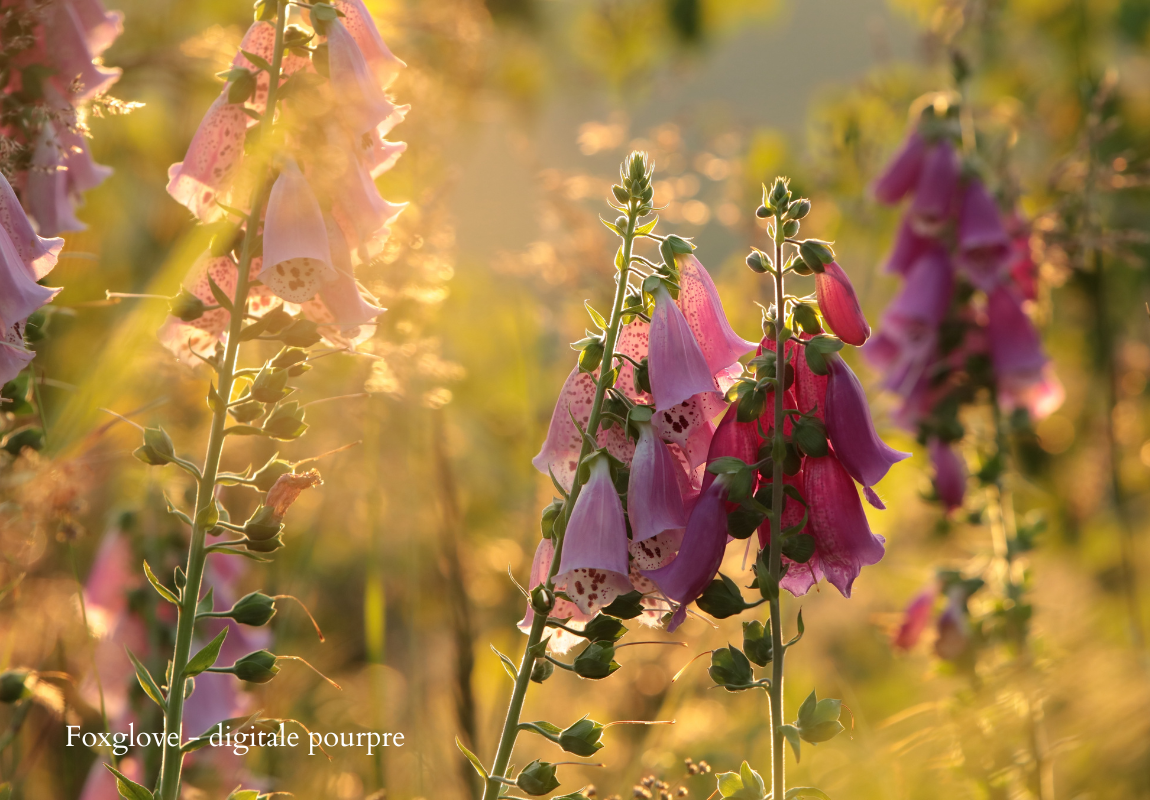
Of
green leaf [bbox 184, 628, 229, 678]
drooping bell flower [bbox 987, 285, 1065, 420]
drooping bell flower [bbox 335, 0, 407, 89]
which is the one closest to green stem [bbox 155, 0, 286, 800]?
green leaf [bbox 184, 628, 229, 678]

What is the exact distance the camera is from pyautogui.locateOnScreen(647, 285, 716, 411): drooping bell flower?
2.47 feet

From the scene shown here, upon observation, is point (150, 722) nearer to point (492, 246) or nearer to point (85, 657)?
point (85, 657)

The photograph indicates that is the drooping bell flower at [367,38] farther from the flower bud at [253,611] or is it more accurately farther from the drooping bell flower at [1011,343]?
the drooping bell flower at [1011,343]

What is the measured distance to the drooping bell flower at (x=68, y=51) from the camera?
3.47 ft

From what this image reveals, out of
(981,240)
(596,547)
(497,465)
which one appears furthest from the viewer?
(497,465)

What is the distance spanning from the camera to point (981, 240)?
1.86 meters

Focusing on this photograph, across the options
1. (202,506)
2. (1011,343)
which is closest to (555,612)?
(202,506)

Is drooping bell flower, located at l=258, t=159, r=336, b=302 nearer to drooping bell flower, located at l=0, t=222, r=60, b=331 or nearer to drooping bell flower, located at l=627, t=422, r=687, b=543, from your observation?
drooping bell flower, located at l=0, t=222, r=60, b=331

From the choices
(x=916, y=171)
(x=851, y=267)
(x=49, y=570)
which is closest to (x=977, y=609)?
(x=916, y=171)

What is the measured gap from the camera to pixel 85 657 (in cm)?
159

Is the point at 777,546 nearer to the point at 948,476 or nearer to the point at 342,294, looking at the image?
the point at 342,294

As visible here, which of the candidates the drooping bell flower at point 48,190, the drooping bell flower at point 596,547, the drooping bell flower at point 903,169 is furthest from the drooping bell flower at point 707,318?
the drooping bell flower at point 903,169

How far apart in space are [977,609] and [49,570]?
1.98 metres

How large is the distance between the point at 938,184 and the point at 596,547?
1546 mm
